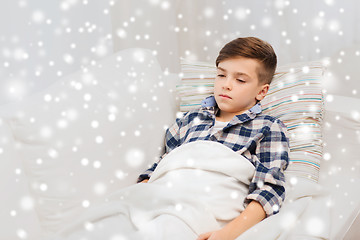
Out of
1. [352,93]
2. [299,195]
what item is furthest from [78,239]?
[352,93]

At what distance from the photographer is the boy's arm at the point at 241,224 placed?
998 millimetres

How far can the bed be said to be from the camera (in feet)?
3.59

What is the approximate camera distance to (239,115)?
135cm

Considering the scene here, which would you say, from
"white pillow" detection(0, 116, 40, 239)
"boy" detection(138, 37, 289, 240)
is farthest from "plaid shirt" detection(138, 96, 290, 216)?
"white pillow" detection(0, 116, 40, 239)

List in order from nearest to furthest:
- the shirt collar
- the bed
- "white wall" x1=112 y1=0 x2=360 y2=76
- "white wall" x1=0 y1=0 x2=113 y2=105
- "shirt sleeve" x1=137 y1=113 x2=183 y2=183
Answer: the bed → the shirt collar → "shirt sleeve" x1=137 y1=113 x2=183 y2=183 → "white wall" x1=0 y1=0 x2=113 y2=105 → "white wall" x1=112 y1=0 x2=360 y2=76

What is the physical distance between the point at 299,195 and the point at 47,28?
1.29 metres

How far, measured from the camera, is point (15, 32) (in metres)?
1.65

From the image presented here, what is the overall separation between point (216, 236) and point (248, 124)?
459 millimetres

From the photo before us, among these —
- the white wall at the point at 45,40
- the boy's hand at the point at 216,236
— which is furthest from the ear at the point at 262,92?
the white wall at the point at 45,40

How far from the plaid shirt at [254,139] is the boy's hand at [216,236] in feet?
0.46

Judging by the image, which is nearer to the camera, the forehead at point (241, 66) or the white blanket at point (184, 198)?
the white blanket at point (184, 198)

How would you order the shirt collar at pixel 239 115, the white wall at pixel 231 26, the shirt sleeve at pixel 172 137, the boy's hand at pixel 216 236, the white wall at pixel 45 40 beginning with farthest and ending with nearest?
the white wall at pixel 231 26 → the white wall at pixel 45 40 → the shirt sleeve at pixel 172 137 → the shirt collar at pixel 239 115 → the boy's hand at pixel 216 236

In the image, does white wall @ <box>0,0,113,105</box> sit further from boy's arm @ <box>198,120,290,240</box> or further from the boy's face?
boy's arm @ <box>198,120,290,240</box>

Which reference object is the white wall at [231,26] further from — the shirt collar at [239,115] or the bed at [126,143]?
the shirt collar at [239,115]
